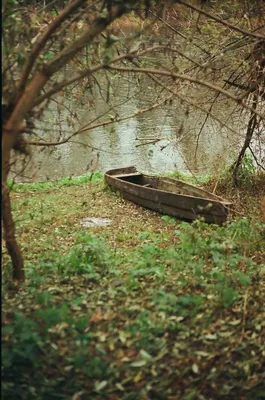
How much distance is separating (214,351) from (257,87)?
5.02 meters

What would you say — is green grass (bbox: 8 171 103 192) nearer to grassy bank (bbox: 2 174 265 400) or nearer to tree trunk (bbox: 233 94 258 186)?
tree trunk (bbox: 233 94 258 186)

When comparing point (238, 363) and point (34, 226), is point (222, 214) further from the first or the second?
point (238, 363)

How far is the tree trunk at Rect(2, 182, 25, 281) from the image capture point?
11.9 feet

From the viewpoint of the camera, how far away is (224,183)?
361 inches

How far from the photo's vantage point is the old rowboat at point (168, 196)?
7274 mm

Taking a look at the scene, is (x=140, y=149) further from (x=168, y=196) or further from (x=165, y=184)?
(x=168, y=196)

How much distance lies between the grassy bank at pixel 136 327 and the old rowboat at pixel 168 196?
2.20 m

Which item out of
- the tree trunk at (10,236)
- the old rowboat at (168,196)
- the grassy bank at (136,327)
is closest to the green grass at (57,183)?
the old rowboat at (168,196)

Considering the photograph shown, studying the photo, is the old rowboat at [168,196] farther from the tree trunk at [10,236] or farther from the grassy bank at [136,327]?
the tree trunk at [10,236]

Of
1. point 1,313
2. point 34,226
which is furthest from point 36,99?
point 34,226

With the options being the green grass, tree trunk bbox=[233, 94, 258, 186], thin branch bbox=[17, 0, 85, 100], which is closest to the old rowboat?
the green grass

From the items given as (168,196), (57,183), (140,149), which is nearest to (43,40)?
(168,196)

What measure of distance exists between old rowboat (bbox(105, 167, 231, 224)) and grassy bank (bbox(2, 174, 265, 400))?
2.20m

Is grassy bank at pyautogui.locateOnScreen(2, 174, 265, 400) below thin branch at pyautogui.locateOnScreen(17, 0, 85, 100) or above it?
below
